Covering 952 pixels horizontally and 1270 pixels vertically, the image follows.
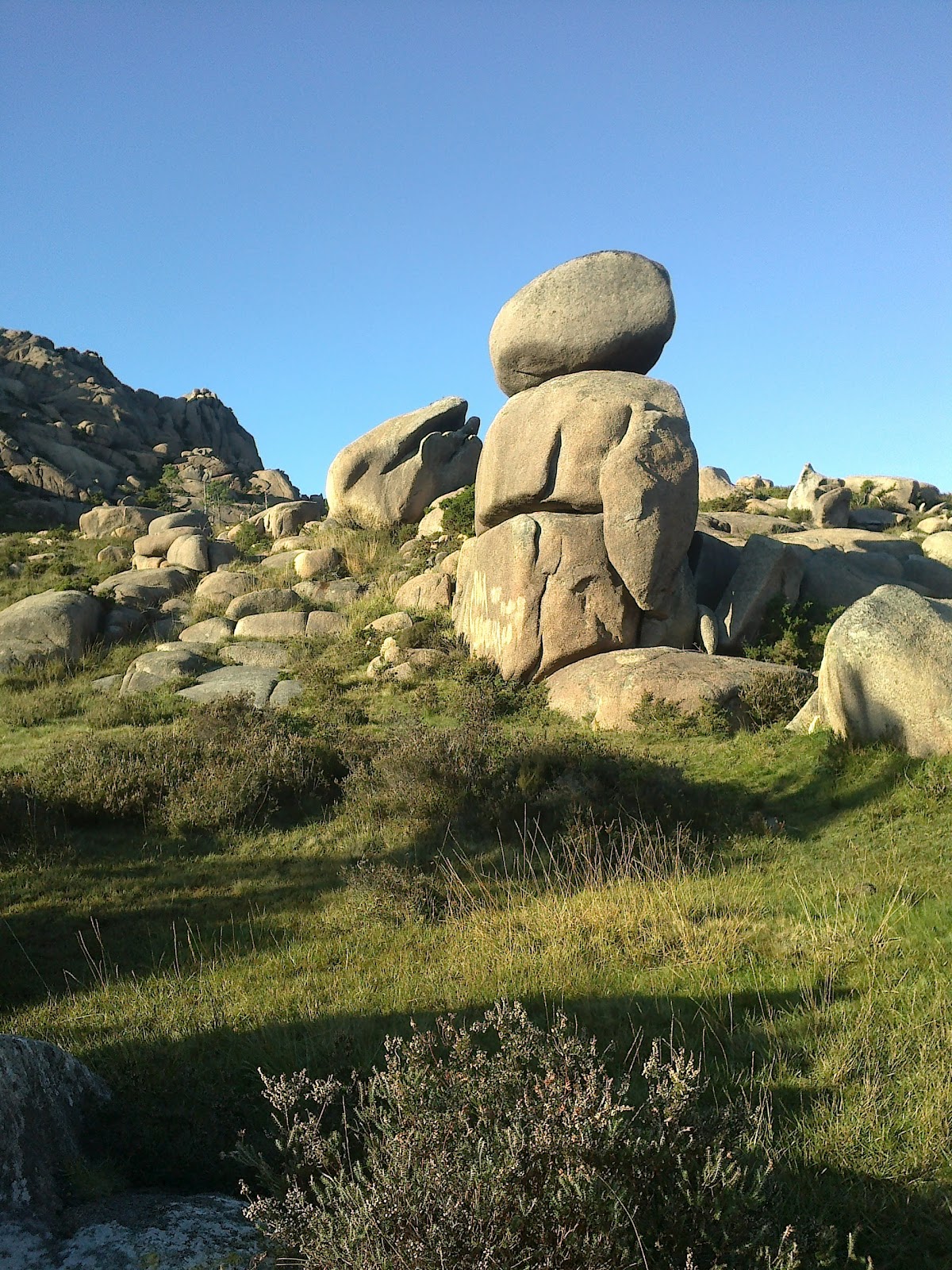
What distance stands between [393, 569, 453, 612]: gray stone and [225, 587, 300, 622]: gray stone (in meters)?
2.82

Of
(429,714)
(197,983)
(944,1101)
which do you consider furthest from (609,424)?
(944,1101)

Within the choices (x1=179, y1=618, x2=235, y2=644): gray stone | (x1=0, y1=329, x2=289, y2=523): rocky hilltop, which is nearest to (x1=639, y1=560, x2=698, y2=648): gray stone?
(x1=179, y1=618, x2=235, y2=644): gray stone

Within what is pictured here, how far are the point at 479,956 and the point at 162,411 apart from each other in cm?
6497

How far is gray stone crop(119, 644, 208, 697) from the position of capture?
1623 cm

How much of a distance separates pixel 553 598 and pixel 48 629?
10.5 m

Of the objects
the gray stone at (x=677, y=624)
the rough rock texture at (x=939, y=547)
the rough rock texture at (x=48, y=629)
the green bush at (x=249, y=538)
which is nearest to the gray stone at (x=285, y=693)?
the rough rock texture at (x=48, y=629)

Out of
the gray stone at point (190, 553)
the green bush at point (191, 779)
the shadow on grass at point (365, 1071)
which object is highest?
the gray stone at point (190, 553)

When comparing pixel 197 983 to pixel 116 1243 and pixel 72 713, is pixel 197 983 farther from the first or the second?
pixel 72 713

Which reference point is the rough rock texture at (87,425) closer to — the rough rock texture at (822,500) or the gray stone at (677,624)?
the rough rock texture at (822,500)

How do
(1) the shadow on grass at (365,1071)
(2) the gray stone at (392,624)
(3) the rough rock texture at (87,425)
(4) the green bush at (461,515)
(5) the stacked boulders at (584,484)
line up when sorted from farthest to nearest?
(3) the rough rock texture at (87,425) < (4) the green bush at (461,515) < (2) the gray stone at (392,624) < (5) the stacked boulders at (584,484) < (1) the shadow on grass at (365,1071)

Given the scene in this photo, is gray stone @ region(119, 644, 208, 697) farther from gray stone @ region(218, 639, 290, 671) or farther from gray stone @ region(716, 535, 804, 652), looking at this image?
gray stone @ region(716, 535, 804, 652)

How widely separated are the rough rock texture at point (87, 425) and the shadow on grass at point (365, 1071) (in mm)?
41580

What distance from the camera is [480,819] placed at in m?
8.98

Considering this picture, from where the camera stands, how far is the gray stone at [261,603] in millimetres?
20453
